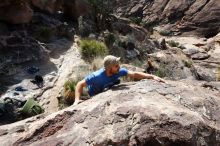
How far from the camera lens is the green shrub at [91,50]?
1484cm

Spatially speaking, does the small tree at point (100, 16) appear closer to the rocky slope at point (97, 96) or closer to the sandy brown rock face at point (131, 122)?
the rocky slope at point (97, 96)

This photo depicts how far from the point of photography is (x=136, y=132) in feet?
19.9

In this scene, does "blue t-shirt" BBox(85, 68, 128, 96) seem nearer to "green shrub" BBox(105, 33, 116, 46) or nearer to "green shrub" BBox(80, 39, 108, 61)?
"green shrub" BBox(80, 39, 108, 61)

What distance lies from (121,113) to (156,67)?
443 inches

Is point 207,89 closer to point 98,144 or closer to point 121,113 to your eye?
point 121,113

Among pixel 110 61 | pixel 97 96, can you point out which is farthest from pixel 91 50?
pixel 97 96

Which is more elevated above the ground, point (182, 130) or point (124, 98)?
point (124, 98)

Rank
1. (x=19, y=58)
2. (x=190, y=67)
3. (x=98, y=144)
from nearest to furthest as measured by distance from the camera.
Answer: (x=98, y=144), (x=19, y=58), (x=190, y=67)

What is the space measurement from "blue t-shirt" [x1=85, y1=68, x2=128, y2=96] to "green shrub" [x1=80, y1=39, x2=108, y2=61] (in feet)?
22.8

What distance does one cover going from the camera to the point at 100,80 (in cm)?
763

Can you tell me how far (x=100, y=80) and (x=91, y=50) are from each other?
7313mm

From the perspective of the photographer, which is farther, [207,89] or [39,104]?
[39,104]

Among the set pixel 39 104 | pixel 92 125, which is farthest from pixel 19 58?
pixel 92 125

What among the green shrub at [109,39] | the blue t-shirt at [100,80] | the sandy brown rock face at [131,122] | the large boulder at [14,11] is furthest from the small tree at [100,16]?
the sandy brown rock face at [131,122]
